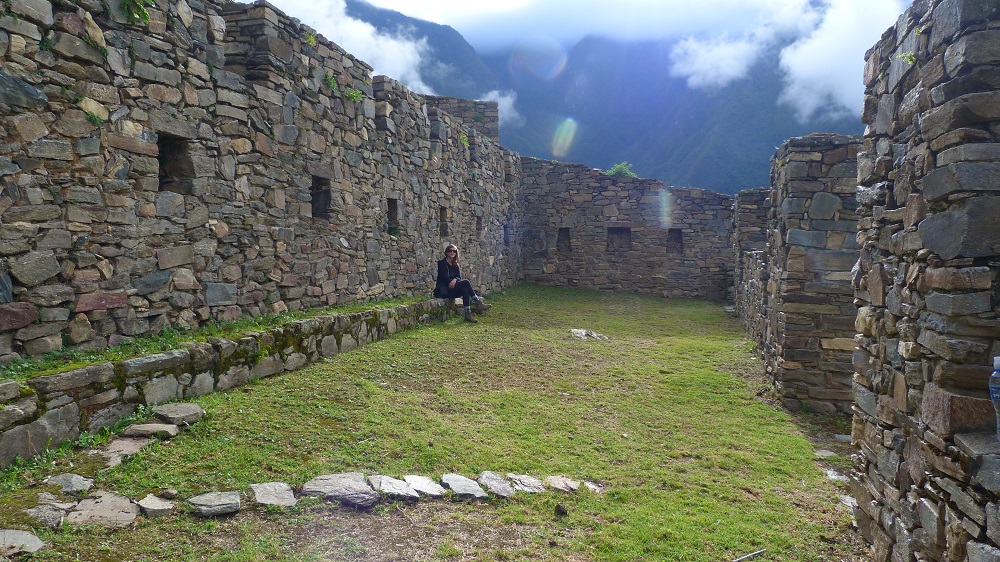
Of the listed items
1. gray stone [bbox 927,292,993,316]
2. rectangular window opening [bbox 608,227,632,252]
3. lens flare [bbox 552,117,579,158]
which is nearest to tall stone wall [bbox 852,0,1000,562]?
gray stone [bbox 927,292,993,316]

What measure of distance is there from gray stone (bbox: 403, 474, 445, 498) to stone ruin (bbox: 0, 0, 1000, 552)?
7.61 ft

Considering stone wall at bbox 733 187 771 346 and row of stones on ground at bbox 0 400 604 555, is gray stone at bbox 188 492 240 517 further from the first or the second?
stone wall at bbox 733 187 771 346

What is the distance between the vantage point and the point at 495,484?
4621mm

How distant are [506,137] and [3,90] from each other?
62.4 meters

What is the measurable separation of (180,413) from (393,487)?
76.6 inches

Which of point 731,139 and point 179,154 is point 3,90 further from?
point 731,139

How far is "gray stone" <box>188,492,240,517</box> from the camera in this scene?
3701 millimetres

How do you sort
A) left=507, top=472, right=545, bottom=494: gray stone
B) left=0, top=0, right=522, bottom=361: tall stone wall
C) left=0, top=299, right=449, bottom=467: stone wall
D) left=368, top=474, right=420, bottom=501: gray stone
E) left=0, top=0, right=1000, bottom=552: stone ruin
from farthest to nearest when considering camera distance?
1. left=0, top=0, right=522, bottom=361: tall stone wall
2. left=507, top=472, right=545, bottom=494: gray stone
3. left=368, top=474, right=420, bottom=501: gray stone
4. left=0, top=299, right=449, bottom=467: stone wall
5. left=0, top=0, right=1000, bottom=552: stone ruin

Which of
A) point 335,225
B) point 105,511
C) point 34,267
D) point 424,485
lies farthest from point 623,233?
point 105,511

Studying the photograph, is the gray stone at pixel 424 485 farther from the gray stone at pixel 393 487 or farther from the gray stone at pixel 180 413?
the gray stone at pixel 180 413

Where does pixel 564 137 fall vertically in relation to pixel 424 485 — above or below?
above

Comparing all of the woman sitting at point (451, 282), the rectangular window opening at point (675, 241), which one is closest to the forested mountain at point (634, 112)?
the rectangular window opening at point (675, 241)

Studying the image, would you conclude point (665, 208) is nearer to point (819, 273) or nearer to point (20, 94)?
point (819, 273)

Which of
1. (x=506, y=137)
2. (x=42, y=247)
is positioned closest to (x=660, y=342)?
(x=42, y=247)
